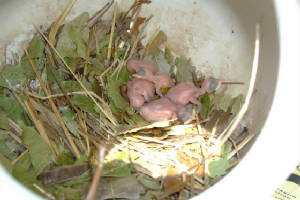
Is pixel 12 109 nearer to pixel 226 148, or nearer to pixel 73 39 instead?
pixel 73 39

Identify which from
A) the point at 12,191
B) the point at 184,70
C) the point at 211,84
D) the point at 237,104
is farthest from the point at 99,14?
the point at 12,191

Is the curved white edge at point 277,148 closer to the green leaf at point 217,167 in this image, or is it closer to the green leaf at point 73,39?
the green leaf at point 217,167

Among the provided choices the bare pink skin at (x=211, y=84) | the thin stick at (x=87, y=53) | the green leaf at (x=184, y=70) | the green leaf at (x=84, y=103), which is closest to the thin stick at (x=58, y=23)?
the thin stick at (x=87, y=53)

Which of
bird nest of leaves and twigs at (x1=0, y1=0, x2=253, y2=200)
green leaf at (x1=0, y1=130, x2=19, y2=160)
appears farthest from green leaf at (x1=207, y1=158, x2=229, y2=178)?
green leaf at (x1=0, y1=130, x2=19, y2=160)

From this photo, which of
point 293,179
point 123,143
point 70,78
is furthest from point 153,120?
point 293,179

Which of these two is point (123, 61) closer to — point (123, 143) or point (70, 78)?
point (70, 78)
